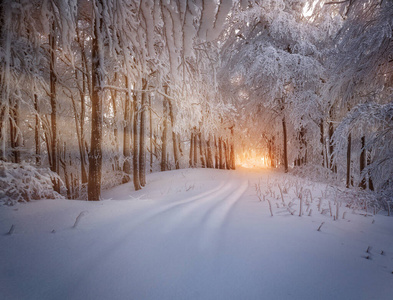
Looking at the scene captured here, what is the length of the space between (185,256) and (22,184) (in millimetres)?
3368

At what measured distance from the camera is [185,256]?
2.04 metres

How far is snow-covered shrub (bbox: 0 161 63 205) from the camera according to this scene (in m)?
3.40

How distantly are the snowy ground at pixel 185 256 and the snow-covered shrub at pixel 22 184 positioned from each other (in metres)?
0.39

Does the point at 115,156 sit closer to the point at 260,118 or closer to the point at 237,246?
the point at 260,118

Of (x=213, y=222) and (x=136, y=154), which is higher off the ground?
(x=136, y=154)

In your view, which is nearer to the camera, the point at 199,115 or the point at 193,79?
the point at 193,79

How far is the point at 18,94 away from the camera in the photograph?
626 centimetres

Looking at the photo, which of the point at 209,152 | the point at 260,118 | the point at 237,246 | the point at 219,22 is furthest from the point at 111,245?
the point at 209,152

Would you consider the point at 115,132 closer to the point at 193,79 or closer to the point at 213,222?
the point at 193,79

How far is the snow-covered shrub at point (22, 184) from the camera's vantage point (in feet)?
11.2

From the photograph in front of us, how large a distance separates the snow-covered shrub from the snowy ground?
0.39 meters

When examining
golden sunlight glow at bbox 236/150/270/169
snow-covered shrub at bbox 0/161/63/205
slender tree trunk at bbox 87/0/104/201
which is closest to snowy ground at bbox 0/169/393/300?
snow-covered shrub at bbox 0/161/63/205

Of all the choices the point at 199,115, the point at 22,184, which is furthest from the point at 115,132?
the point at 22,184

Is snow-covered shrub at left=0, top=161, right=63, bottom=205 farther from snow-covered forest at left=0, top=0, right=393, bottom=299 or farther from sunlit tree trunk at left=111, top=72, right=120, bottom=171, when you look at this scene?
sunlit tree trunk at left=111, top=72, right=120, bottom=171
